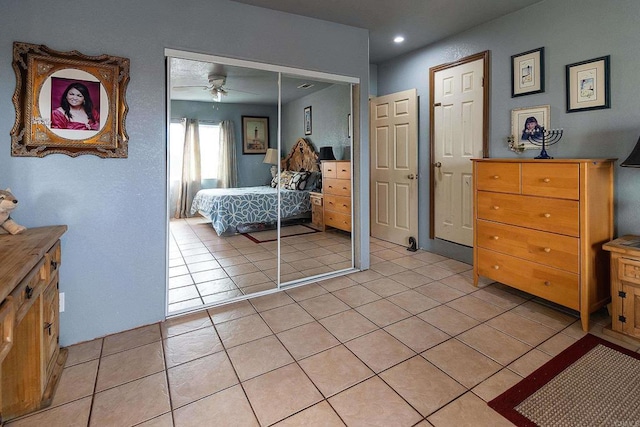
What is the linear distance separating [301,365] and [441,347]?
2.93 ft

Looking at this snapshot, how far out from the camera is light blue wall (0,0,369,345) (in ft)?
6.64

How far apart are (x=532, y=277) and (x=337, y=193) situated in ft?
6.18

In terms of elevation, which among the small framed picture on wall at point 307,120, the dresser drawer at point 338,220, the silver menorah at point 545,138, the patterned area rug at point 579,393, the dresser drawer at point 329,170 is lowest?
the patterned area rug at point 579,393

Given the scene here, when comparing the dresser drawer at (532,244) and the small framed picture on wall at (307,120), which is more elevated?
the small framed picture on wall at (307,120)

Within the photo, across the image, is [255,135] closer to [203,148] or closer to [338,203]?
[203,148]

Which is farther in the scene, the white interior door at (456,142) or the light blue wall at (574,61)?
the white interior door at (456,142)

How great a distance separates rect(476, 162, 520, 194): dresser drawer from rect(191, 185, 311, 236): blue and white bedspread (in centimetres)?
170

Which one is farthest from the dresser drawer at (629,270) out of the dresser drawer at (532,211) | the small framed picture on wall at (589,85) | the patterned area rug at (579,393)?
the small framed picture on wall at (589,85)

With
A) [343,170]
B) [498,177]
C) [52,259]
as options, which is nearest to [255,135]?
[343,170]

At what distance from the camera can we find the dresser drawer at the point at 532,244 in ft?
7.60

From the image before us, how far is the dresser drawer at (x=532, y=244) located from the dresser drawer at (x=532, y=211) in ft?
0.16

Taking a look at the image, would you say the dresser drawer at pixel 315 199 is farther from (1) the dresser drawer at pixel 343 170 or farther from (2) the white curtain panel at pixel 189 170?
(2) the white curtain panel at pixel 189 170

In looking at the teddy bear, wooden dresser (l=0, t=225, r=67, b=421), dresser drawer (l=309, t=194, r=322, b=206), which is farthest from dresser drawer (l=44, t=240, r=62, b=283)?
dresser drawer (l=309, t=194, r=322, b=206)

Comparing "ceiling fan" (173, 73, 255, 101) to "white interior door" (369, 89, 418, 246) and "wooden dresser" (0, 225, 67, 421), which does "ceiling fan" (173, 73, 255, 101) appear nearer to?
"wooden dresser" (0, 225, 67, 421)
